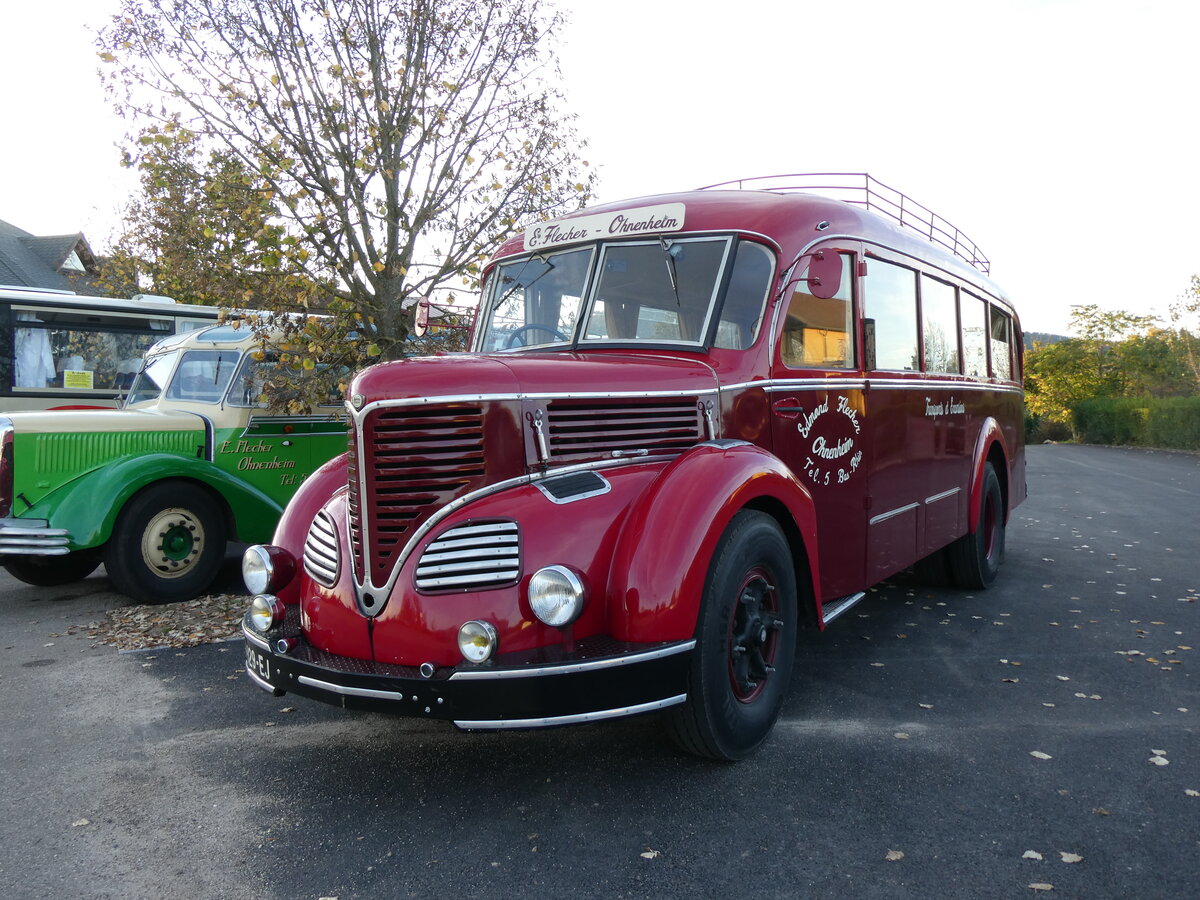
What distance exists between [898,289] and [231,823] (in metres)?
4.45

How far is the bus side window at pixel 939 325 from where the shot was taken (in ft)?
19.3

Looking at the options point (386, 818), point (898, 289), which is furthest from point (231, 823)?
point (898, 289)

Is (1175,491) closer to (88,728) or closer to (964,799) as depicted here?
(964,799)

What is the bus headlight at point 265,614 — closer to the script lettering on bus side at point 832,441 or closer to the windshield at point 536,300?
the windshield at point 536,300

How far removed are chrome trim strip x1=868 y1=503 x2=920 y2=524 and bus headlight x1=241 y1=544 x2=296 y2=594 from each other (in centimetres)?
299

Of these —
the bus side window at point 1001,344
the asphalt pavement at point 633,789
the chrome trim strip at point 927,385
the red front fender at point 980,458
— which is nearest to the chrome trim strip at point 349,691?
the asphalt pavement at point 633,789

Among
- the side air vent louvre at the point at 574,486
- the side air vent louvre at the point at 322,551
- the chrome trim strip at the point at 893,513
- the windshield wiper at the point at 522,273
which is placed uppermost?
the windshield wiper at the point at 522,273

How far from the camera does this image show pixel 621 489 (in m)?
3.50

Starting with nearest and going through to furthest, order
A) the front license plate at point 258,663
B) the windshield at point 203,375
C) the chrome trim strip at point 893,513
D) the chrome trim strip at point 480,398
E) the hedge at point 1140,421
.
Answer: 1. the chrome trim strip at point 480,398
2. the front license plate at point 258,663
3. the chrome trim strip at point 893,513
4. the windshield at point 203,375
5. the hedge at point 1140,421

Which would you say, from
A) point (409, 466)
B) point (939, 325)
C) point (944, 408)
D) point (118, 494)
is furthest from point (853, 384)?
point (118, 494)

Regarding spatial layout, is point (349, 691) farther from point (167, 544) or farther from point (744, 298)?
point (167, 544)

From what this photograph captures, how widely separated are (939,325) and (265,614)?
4.71 m

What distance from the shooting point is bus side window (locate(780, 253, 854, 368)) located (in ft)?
14.2

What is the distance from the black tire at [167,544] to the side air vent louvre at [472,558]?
4456 millimetres
